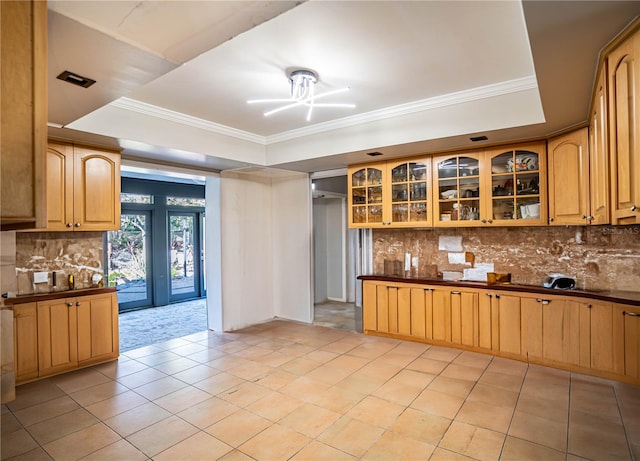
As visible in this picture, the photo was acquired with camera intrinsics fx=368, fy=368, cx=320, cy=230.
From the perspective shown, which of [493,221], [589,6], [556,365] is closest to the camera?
[589,6]

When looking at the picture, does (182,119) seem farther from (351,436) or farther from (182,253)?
(182,253)

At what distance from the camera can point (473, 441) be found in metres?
2.45

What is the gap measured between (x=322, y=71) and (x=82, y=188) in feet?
9.15

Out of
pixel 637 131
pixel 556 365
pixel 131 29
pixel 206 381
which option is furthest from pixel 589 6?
pixel 206 381

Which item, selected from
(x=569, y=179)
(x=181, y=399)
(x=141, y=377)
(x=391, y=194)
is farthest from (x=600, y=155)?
(x=141, y=377)

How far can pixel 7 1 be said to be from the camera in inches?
44.2

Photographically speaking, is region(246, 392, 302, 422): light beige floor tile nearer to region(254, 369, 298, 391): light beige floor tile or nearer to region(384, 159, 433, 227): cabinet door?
region(254, 369, 298, 391): light beige floor tile

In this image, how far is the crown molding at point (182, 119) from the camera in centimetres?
360

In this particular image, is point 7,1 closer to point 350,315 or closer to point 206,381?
point 206,381

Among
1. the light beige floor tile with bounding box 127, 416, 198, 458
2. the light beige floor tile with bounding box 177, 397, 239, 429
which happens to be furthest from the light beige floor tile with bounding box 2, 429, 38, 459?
the light beige floor tile with bounding box 177, 397, 239, 429

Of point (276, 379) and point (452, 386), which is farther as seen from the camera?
point (276, 379)

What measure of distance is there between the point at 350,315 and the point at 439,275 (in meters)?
2.01

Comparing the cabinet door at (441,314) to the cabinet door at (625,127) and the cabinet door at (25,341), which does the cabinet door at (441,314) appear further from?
the cabinet door at (25,341)

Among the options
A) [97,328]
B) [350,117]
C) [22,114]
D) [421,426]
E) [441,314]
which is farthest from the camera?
[441,314]
